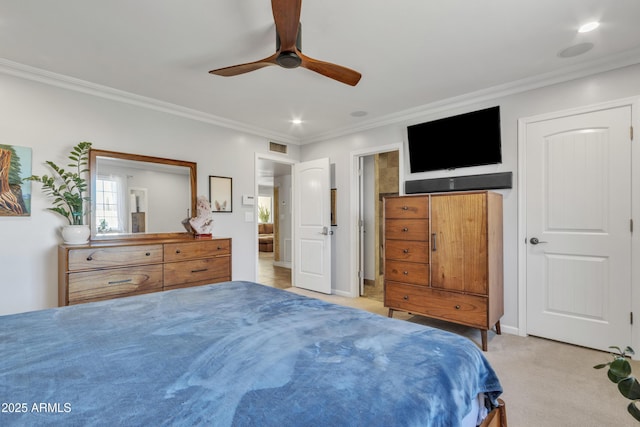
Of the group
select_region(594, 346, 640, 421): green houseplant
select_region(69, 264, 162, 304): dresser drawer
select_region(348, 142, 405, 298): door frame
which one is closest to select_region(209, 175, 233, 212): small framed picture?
select_region(69, 264, 162, 304): dresser drawer

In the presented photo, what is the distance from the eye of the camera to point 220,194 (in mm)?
4125

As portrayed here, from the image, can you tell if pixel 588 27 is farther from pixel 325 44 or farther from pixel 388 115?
pixel 388 115

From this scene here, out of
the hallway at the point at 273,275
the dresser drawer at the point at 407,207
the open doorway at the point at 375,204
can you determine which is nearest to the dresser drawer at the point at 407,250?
the dresser drawer at the point at 407,207

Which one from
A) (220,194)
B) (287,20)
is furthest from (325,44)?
(220,194)

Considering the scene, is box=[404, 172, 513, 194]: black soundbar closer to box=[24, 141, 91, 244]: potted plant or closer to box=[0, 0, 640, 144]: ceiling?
box=[0, 0, 640, 144]: ceiling

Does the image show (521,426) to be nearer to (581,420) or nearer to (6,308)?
(581,420)

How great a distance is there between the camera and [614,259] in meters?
2.64

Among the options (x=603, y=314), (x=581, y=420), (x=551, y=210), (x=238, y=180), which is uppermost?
(x=238, y=180)

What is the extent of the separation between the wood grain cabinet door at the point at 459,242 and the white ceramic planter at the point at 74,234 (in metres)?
3.30

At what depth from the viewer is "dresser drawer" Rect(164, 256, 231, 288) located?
314 centimetres

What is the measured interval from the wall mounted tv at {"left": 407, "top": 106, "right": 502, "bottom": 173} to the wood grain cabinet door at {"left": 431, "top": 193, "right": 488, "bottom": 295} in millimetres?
700

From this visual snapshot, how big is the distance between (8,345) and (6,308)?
7.49 feet

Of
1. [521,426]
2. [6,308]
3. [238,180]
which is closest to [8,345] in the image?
[6,308]

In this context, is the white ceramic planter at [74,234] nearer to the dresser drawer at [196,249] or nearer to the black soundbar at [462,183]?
the dresser drawer at [196,249]
